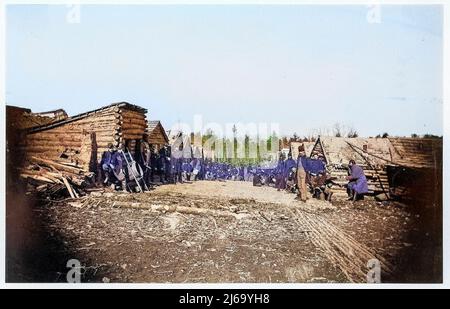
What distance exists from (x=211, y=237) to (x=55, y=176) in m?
2.14

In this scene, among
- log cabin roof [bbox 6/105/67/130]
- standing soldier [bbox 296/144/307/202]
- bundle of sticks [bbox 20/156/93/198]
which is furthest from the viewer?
standing soldier [bbox 296/144/307/202]

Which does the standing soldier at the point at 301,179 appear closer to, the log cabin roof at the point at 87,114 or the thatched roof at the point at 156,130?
the thatched roof at the point at 156,130

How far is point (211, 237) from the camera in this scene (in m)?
4.66

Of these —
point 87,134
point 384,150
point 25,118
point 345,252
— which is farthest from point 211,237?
point 25,118

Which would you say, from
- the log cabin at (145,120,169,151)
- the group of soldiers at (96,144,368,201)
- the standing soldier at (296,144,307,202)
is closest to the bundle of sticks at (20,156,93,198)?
the group of soldiers at (96,144,368,201)

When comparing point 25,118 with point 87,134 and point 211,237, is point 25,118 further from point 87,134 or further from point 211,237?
point 211,237

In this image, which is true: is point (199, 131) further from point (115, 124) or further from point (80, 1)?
point (80, 1)

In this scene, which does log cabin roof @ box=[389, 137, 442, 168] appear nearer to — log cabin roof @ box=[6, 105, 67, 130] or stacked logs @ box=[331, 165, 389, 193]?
stacked logs @ box=[331, 165, 389, 193]

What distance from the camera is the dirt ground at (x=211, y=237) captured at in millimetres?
4570

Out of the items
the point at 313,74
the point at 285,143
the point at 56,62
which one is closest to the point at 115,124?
the point at 56,62

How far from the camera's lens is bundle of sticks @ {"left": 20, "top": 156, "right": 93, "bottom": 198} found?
4.68 m

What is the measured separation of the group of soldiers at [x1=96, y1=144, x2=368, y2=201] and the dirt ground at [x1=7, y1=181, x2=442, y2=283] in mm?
112

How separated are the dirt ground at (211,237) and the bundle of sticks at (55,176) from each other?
0.18 metres

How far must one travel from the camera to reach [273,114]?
4.63 meters
